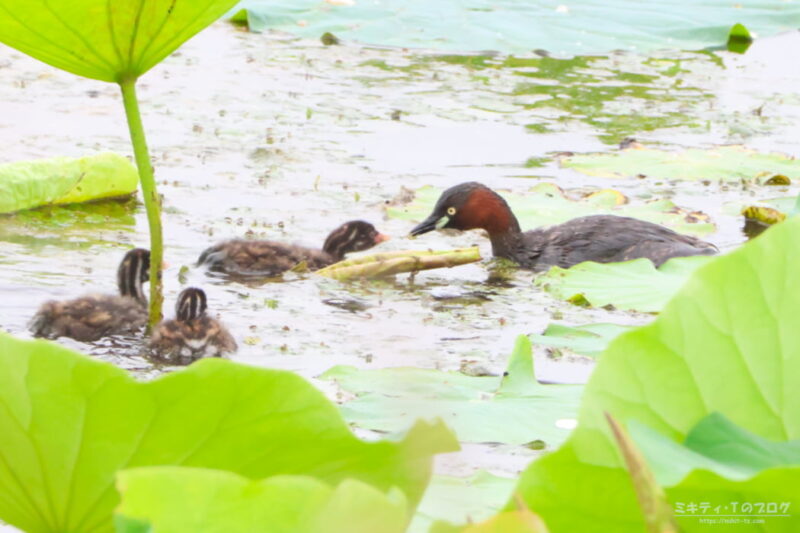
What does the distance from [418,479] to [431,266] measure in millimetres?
4436

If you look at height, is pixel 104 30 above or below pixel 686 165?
above

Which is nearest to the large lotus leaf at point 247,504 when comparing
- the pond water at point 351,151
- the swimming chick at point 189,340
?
the pond water at point 351,151

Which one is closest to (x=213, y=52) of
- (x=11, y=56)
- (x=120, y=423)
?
(x=11, y=56)

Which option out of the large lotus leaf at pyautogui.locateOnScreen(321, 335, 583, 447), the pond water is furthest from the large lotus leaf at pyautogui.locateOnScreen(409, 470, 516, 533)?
the large lotus leaf at pyautogui.locateOnScreen(321, 335, 583, 447)

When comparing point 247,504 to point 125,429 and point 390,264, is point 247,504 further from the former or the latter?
point 390,264

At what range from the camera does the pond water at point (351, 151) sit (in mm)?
4716

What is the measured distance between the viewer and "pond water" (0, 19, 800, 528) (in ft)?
15.5

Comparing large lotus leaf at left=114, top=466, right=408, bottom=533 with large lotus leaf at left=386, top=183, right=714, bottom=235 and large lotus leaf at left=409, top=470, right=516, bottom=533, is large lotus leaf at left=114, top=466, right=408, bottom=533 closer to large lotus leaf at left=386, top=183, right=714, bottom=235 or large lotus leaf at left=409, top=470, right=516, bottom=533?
large lotus leaf at left=409, top=470, right=516, bottom=533

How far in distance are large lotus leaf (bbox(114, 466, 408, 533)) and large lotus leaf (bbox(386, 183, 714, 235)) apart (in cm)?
519

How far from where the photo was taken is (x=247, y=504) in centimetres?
99

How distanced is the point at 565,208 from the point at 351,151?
1.43 metres

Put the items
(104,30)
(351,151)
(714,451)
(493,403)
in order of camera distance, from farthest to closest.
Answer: (351,151) → (104,30) → (493,403) → (714,451)

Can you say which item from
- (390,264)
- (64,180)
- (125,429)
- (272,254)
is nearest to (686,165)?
(390,264)

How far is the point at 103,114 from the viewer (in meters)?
7.90
